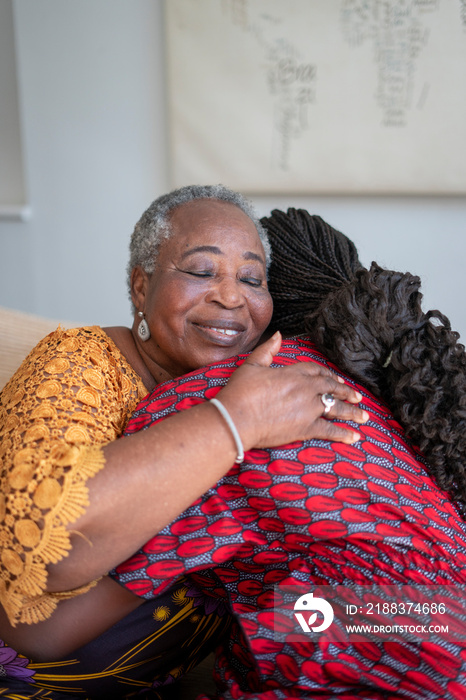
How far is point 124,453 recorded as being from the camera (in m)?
0.86

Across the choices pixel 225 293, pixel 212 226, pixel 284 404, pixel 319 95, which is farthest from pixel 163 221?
pixel 319 95

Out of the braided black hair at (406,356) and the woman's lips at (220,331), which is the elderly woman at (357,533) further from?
the woman's lips at (220,331)

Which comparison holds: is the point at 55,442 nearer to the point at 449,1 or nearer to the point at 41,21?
the point at 449,1

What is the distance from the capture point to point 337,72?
110 inches

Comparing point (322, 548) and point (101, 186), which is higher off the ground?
point (101, 186)

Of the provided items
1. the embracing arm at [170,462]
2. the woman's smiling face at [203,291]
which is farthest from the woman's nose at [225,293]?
the embracing arm at [170,462]

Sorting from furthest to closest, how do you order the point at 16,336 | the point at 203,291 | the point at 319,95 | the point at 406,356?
the point at 319,95 < the point at 16,336 < the point at 203,291 < the point at 406,356

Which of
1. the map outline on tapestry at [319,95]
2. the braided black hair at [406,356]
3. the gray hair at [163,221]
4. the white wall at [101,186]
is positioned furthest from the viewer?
the white wall at [101,186]

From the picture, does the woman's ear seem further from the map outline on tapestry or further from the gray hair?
the map outline on tapestry

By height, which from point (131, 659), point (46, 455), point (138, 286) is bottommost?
point (131, 659)

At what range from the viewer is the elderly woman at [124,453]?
0.85 metres

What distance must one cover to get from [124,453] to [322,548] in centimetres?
34

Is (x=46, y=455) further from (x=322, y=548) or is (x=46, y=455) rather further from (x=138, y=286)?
(x=138, y=286)

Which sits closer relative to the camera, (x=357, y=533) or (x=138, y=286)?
(x=357, y=533)
